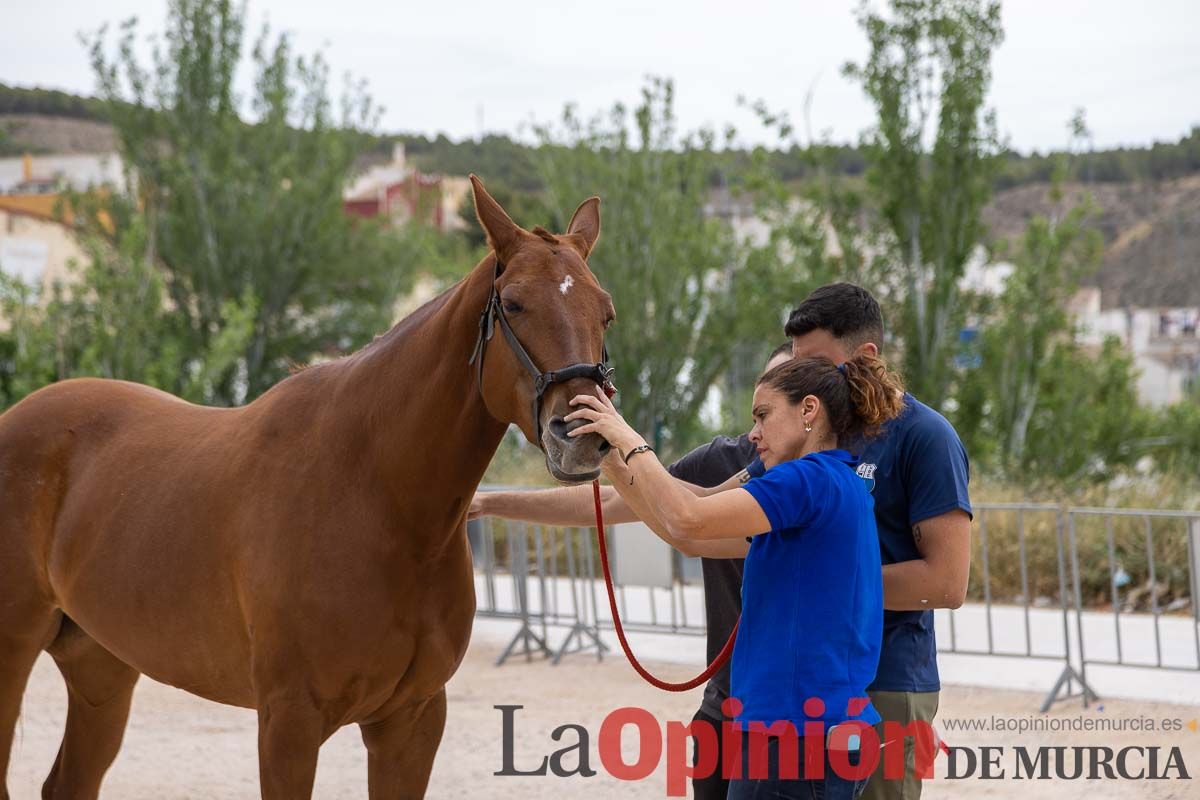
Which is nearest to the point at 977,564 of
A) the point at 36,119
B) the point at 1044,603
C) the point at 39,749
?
the point at 1044,603

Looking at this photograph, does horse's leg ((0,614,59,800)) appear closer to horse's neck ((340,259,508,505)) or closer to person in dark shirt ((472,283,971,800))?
horse's neck ((340,259,508,505))

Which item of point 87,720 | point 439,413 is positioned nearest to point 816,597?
point 439,413

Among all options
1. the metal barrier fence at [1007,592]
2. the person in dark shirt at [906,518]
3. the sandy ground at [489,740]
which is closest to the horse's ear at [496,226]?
the person in dark shirt at [906,518]

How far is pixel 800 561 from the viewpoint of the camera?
241 centimetres

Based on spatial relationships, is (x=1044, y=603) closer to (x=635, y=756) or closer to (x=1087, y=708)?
(x=1087, y=708)

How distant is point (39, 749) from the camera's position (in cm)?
663

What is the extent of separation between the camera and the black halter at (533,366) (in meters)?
2.55

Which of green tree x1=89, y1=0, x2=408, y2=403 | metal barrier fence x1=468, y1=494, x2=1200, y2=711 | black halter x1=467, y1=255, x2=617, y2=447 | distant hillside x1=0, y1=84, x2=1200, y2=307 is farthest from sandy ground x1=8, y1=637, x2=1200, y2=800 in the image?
distant hillside x1=0, y1=84, x2=1200, y2=307

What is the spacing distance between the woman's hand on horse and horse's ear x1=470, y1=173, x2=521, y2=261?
1.79ft

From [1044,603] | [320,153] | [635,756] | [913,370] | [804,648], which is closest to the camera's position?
[804,648]

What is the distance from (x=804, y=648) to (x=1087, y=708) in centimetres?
545

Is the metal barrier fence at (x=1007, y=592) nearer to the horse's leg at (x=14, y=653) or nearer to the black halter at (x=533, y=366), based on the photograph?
the horse's leg at (x=14, y=653)

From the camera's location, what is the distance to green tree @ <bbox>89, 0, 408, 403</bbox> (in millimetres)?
19047

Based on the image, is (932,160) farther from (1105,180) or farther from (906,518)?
(1105,180)
